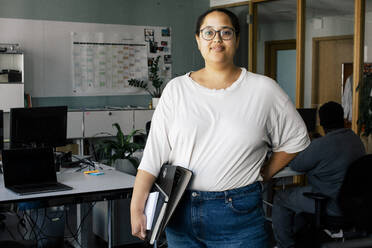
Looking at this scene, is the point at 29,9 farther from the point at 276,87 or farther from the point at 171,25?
the point at 276,87

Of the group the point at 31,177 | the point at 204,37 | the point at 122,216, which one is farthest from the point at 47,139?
the point at 204,37

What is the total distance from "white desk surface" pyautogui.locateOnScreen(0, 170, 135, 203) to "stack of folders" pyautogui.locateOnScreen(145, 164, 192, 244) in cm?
149

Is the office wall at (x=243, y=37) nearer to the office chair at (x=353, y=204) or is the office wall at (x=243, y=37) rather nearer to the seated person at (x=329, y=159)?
the seated person at (x=329, y=159)

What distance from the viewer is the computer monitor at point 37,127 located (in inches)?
142

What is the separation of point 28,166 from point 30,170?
0.03 meters

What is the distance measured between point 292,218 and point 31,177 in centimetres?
209

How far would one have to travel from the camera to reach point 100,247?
162 inches

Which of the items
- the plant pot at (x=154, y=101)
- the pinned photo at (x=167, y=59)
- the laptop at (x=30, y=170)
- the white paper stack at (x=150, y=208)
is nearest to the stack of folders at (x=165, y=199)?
the white paper stack at (x=150, y=208)

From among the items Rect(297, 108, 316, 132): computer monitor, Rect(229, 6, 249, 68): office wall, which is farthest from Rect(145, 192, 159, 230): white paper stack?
Rect(229, 6, 249, 68): office wall

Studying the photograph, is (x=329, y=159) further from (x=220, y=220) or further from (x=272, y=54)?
(x=272, y=54)

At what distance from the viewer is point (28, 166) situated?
3.21 metres

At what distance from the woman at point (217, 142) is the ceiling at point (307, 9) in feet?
15.1

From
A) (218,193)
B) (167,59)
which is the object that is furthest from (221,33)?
(167,59)

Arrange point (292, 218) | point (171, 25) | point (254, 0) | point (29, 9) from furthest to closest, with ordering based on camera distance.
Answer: point (171, 25) < point (254, 0) < point (29, 9) < point (292, 218)
